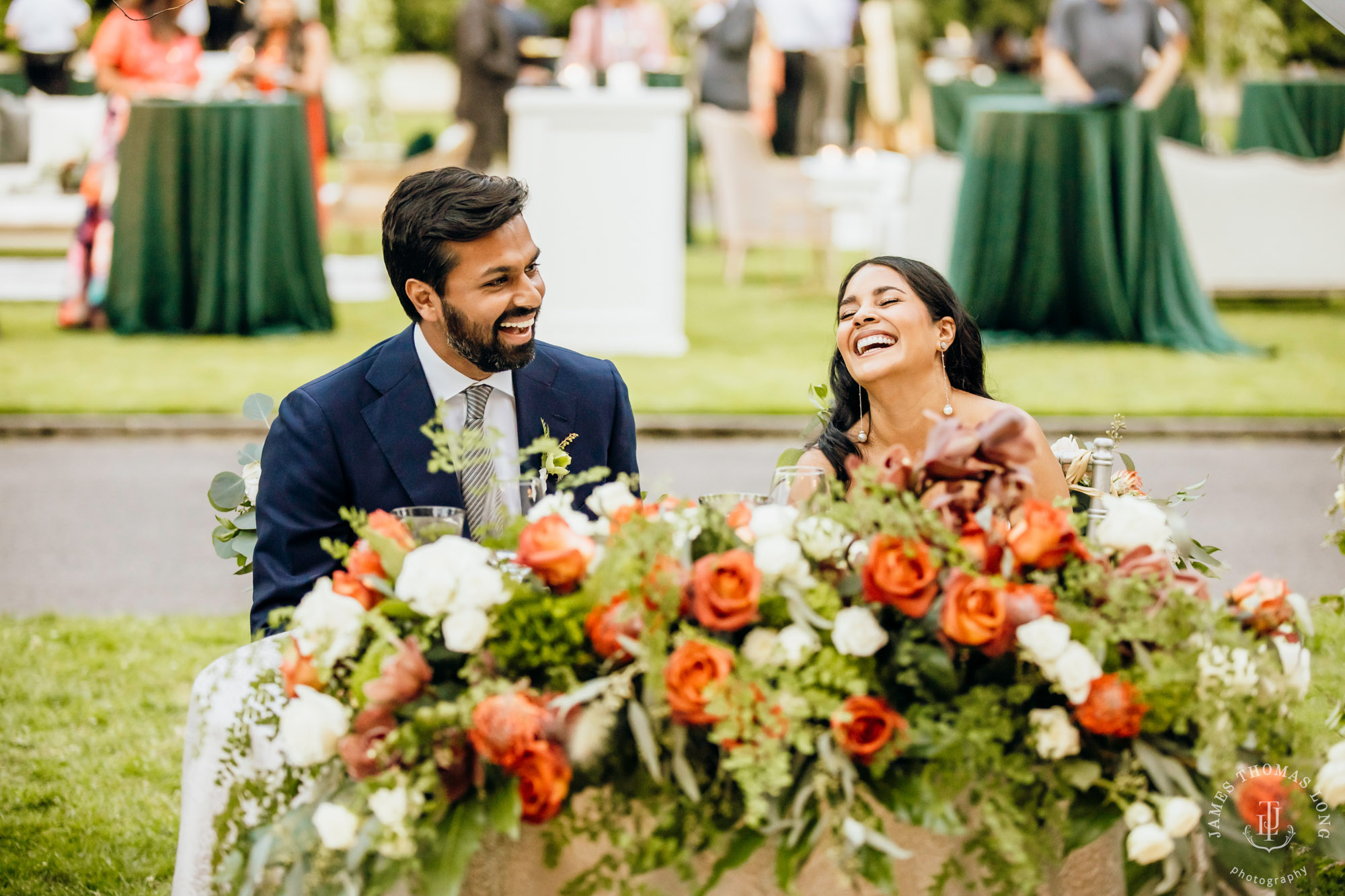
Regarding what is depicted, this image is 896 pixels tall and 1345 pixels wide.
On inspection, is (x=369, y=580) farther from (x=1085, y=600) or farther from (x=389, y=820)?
(x=1085, y=600)

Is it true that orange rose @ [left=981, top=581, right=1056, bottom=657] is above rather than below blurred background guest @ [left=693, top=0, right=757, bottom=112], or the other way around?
below

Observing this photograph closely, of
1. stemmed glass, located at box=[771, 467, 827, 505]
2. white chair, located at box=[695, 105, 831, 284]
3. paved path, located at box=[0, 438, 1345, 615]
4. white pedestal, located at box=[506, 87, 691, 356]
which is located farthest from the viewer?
white chair, located at box=[695, 105, 831, 284]

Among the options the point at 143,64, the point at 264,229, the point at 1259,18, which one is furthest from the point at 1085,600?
the point at 1259,18

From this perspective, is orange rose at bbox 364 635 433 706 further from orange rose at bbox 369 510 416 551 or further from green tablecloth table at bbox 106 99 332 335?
green tablecloth table at bbox 106 99 332 335

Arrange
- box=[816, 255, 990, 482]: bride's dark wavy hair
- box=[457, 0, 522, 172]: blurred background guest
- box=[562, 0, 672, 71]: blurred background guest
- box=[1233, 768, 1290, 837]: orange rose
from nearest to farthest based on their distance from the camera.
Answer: box=[1233, 768, 1290, 837]: orange rose
box=[816, 255, 990, 482]: bride's dark wavy hair
box=[562, 0, 672, 71]: blurred background guest
box=[457, 0, 522, 172]: blurred background guest

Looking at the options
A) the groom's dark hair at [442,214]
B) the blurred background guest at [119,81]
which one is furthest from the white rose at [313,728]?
the blurred background guest at [119,81]

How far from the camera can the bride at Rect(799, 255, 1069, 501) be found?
3.07m

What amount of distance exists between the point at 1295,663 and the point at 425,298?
5.83ft

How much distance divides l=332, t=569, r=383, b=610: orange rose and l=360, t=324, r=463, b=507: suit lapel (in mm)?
952

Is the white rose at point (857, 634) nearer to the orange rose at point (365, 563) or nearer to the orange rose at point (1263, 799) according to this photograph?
the orange rose at point (1263, 799)

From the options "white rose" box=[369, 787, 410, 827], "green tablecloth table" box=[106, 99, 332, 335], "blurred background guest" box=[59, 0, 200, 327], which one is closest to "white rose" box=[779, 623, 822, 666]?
"white rose" box=[369, 787, 410, 827]

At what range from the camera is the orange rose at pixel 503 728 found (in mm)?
1577

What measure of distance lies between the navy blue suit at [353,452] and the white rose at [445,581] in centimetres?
92

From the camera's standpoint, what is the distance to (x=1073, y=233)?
999 cm
